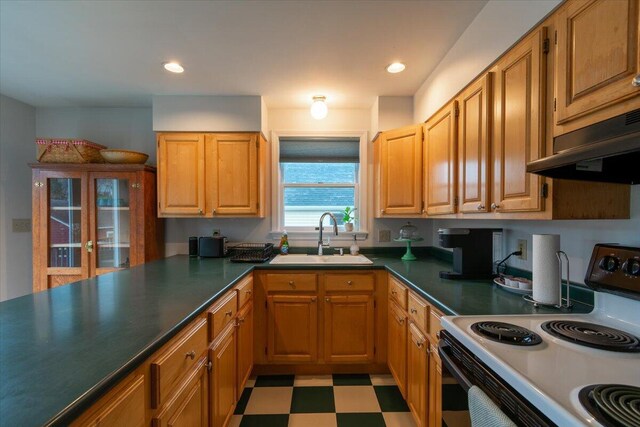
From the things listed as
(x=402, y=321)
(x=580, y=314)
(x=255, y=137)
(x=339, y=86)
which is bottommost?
(x=402, y=321)

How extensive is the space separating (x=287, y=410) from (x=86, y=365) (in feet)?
4.95

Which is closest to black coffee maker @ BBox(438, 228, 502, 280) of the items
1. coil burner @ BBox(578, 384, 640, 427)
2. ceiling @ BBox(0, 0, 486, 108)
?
coil burner @ BBox(578, 384, 640, 427)

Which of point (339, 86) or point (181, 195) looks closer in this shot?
point (339, 86)

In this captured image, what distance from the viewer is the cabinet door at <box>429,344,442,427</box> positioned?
134 centimetres

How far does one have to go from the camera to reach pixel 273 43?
6.04ft

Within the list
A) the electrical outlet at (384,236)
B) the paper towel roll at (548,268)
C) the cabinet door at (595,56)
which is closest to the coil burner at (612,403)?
the paper towel roll at (548,268)

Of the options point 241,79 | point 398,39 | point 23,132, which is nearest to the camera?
point 398,39

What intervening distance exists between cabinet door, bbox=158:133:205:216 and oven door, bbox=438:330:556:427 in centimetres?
222

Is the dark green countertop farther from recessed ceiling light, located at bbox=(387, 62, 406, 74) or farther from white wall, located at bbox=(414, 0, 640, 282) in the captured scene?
recessed ceiling light, located at bbox=(387, 62, 406, 74)

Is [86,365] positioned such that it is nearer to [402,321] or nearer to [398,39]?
[402,321]

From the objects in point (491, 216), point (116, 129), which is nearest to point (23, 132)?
→ point (116, 129)

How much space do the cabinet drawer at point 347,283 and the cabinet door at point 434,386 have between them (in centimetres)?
86

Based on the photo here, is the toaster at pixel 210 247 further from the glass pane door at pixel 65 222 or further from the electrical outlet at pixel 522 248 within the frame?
the electrical outlet at pixel 522 248

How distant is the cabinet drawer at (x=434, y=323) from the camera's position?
4.44 feet
